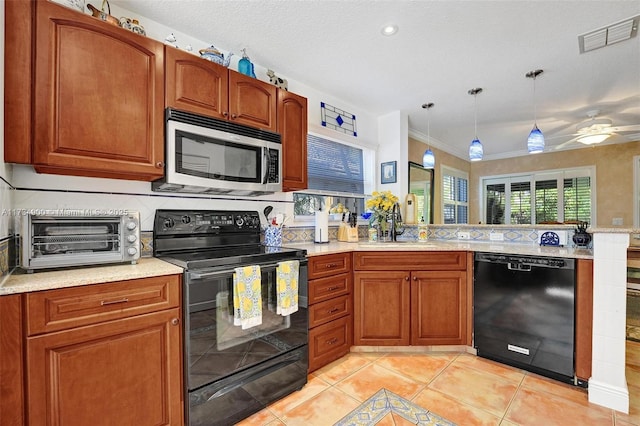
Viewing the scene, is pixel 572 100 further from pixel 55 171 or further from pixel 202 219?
pixel 55 171

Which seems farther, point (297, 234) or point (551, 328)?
point (297, 234)

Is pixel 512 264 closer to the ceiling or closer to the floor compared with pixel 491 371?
closer to the ceiling

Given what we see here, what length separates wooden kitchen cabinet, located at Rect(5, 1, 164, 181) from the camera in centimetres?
129

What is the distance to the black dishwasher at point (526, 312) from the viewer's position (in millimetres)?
1948

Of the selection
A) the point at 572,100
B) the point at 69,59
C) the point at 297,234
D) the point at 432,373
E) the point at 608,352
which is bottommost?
the point at 432,373

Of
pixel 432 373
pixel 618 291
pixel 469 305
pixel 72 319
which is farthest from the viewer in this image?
pixel 469 305

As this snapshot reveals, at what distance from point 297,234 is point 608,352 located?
2.24 metres

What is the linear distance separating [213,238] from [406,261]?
1.49 m

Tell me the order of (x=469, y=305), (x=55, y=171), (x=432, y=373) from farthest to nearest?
(x=469, y=305) → (x=432, y=373) → (x=55, y=171)

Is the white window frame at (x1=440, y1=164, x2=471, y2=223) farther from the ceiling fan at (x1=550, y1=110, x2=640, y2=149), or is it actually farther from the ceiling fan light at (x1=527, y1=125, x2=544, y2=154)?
the ceiling fan light at (x1=527, y1=125, x2=544, y2=154)

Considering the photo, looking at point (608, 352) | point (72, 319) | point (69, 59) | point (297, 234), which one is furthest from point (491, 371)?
point (69, 59)

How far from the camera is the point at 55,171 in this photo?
59.8 inches

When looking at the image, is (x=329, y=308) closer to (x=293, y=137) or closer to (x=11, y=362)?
(x=293, y=137)

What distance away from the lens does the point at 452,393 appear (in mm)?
1875
